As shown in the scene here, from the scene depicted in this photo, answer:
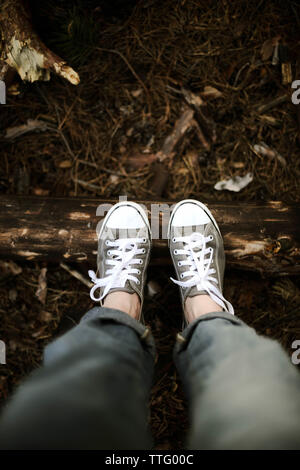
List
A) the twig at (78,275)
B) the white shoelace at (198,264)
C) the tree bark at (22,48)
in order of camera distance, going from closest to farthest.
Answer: the tree bark at (22,48), the white shoelace at (198,264), the twig at (78,275)

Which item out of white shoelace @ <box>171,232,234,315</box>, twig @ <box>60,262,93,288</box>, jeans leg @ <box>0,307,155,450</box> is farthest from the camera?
twig @ <box>60,262,93,288</box>

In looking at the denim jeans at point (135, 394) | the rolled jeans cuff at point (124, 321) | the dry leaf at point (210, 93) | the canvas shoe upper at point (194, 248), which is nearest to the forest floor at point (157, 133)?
the dry leaf at point (210, 93)

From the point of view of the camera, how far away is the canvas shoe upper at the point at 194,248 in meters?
1.31

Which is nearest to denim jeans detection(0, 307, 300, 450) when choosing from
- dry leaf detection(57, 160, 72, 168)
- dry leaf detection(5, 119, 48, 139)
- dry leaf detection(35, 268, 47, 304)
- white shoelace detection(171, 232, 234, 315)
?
white shoelace detection(171, 232, 234, 315)

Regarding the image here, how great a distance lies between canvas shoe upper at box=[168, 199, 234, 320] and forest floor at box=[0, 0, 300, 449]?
6.5 inches

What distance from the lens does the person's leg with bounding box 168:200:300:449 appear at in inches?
25.0

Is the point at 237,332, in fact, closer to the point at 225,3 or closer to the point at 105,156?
the point at 105,156

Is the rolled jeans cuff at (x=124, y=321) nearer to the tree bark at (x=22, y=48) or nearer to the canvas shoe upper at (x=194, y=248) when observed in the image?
the canvas shoe upper at (x=194, y=248)

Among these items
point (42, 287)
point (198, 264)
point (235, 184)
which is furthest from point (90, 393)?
point (235, 184)

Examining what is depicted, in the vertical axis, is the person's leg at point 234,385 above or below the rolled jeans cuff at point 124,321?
below

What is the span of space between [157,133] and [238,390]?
130 centimetres

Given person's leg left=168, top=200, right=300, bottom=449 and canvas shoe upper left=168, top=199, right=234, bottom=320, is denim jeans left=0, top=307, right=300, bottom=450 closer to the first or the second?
person's leg left=168, top=200, right=300, bottom=449

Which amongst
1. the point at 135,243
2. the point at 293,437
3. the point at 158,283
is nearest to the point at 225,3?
the point at 135,243

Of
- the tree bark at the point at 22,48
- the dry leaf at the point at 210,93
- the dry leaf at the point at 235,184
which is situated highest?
the dry leaf at the point at 210,93
